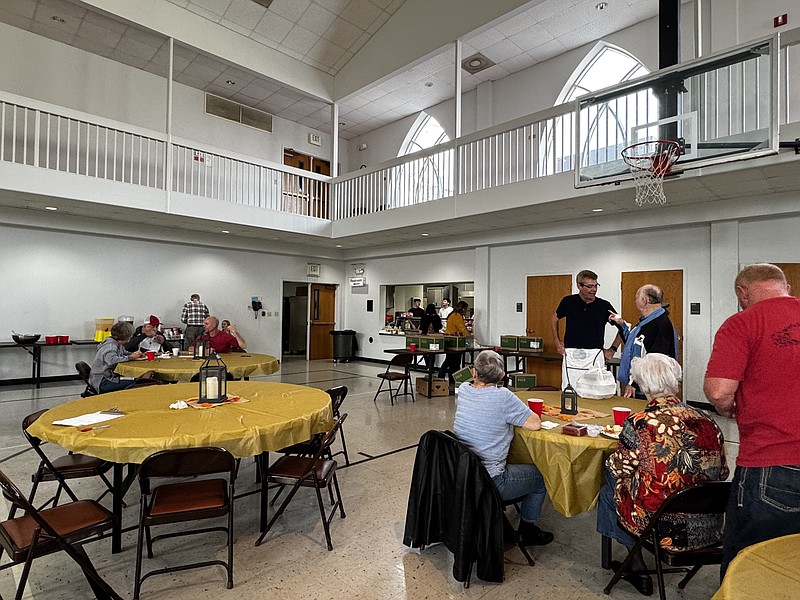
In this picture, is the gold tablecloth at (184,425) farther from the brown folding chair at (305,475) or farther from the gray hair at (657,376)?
the gray hair at (657,376)

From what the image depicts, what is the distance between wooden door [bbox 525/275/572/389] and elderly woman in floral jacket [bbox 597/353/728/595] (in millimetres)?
6290

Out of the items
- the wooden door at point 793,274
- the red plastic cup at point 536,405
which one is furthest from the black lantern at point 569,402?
the wooden door at point 793,274

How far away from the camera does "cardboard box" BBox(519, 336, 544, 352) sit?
8.11m

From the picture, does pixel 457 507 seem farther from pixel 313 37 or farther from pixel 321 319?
pixel 321 319

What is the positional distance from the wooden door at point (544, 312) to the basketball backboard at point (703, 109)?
11.9 ft

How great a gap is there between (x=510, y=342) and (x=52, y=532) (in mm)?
7424

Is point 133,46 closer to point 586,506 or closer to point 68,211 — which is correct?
point 68,211

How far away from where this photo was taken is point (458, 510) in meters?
2.37

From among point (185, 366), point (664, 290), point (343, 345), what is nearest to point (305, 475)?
point (185, 366)

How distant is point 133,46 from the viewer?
827 centimetres

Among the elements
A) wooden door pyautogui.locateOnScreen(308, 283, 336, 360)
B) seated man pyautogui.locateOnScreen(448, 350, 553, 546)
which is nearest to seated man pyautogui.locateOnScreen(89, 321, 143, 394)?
seated man pyautogui.locateOnScreen(448, 350, 553, 546)

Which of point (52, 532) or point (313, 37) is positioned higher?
point (313, 37)

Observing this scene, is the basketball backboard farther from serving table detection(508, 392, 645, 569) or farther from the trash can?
the trash can

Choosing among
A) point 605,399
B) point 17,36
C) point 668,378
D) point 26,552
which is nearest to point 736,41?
point 605,399
